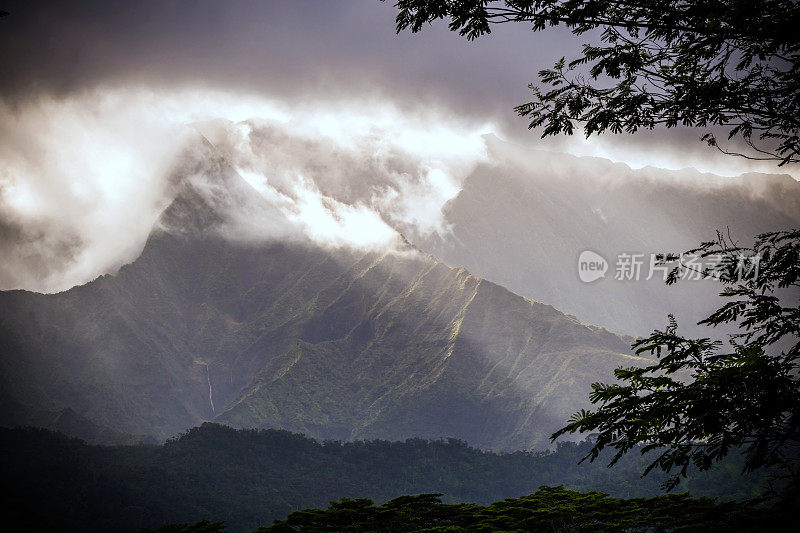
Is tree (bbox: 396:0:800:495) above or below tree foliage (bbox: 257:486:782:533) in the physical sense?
above

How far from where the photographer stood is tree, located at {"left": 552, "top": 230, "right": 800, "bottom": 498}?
7320 mm

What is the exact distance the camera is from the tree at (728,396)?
732cm

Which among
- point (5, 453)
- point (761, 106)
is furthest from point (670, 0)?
point (5, 453)

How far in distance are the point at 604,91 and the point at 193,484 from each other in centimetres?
21746

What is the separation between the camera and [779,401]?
23.7ft

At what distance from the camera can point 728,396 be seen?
7.48 metres

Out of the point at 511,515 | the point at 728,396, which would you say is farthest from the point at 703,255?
the point at 511,515

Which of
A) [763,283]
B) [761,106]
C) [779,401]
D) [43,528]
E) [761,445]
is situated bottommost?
[43,528]

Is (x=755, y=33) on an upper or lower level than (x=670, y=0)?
lower

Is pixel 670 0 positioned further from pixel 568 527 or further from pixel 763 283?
pixel 568 527

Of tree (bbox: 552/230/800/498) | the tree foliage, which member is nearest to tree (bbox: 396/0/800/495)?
tree (bbox: 552/230/800/498)

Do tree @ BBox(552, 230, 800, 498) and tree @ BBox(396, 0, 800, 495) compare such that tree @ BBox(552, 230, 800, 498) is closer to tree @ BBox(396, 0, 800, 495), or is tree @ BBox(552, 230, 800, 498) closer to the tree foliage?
tree @ BBox(396, 0, 800, 495)

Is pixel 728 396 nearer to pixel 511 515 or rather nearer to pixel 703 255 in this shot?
pixel 703 255

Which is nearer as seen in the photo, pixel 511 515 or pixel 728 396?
pixel 728 396
